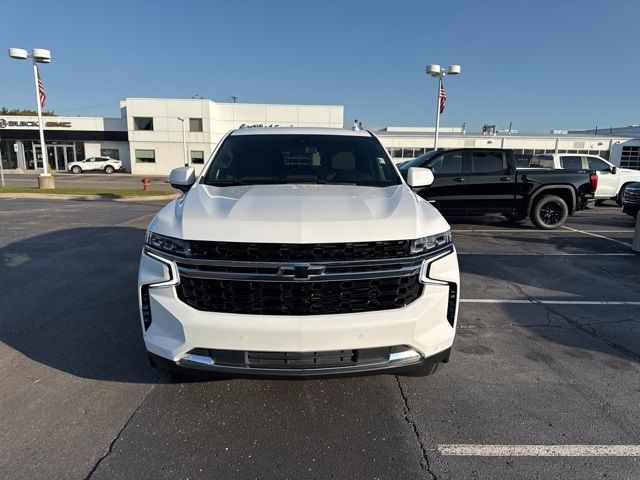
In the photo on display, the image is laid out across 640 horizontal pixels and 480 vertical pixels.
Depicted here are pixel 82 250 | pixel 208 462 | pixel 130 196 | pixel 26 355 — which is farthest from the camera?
pixel 130 196

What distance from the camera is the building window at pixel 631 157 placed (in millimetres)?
39675

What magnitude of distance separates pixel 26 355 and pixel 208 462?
7.53 ft

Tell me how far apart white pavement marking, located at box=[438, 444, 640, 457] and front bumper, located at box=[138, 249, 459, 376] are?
0.53 meters

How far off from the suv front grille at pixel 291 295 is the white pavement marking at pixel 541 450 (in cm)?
93

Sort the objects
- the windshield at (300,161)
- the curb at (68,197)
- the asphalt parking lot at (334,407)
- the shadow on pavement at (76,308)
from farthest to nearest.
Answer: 1. the curb at (68,197)
2. the windshield at (300,161)
3. the shadow on pavement at (76,308)
4. the asphalt parking lot at (334,407)

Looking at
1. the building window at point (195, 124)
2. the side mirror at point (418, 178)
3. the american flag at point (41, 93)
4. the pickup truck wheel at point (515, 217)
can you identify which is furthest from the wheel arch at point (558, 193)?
the building window at point (195, 124)

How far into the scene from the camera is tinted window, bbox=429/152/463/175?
414 inches

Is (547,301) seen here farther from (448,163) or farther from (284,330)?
(448,163)

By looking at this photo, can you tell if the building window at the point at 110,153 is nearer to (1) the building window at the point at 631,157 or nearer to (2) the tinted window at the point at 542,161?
(2) the tinted window at the point at 542,161

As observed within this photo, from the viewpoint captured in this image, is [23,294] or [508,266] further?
[508,266]

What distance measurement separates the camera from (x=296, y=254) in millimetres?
2562

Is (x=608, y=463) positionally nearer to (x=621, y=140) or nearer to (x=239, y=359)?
(x=239, y=359)

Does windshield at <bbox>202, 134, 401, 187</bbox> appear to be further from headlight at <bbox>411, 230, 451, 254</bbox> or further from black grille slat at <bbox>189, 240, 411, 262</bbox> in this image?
black grille slat at <bbox>189, 240, 411, 262</bbox>

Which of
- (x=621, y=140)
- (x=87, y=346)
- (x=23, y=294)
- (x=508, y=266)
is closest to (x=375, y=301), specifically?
(x=87, y=346)
